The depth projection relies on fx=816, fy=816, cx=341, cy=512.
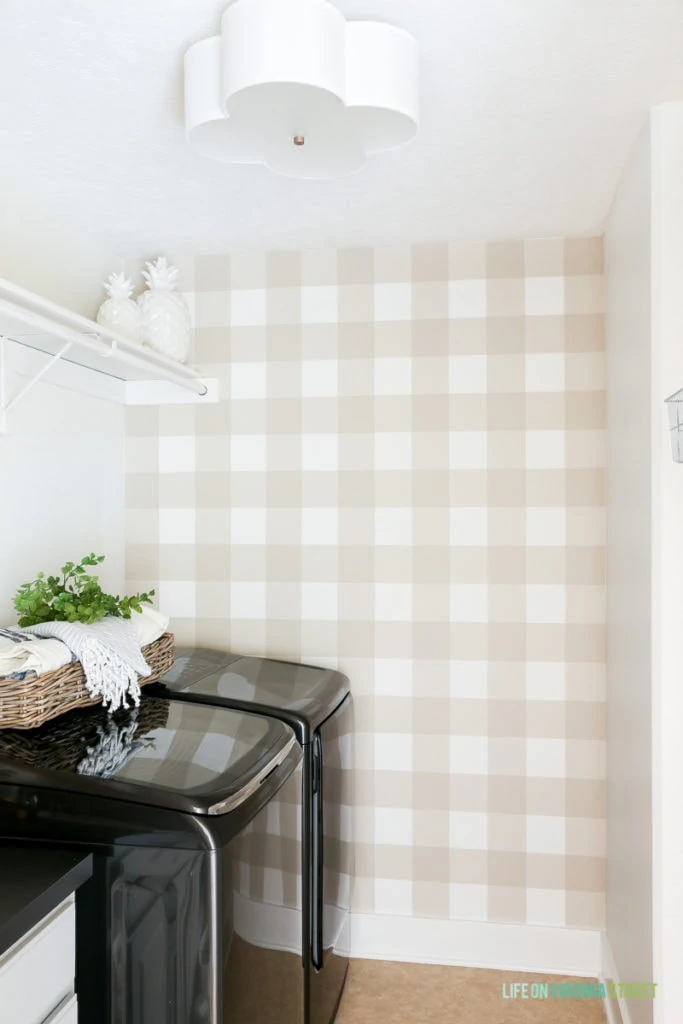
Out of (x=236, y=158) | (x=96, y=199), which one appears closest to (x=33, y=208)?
(x=96, y=199)

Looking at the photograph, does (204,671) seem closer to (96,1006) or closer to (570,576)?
(96,1006)

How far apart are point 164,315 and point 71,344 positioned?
62cm

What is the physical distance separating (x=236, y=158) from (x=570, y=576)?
1592 millimetres

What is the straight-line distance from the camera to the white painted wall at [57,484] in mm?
2166

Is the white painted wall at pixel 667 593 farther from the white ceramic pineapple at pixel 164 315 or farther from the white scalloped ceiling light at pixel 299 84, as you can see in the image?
the white ceramic pineapple at pixel 164 315

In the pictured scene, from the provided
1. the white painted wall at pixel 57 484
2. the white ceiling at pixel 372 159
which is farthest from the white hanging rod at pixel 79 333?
the white ceiling at pixel 372 159

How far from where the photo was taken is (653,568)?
181cm

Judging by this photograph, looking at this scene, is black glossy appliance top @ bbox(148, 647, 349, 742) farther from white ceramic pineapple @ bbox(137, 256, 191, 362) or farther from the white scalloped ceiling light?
the white scalloped ceiling light

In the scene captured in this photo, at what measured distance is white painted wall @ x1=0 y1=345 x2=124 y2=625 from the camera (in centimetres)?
217

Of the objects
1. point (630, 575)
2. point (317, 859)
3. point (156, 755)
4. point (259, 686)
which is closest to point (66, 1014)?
point (156, 755)

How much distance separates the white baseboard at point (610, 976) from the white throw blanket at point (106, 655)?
1542 mm

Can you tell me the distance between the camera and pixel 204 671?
2.30 metres

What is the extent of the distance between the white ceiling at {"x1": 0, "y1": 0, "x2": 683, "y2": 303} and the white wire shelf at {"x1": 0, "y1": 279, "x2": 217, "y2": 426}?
10.7 inches

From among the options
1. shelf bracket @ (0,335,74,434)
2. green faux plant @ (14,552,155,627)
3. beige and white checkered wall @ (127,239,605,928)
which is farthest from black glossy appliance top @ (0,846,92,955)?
beige and white checkered wall @ (127,239,605,928)
